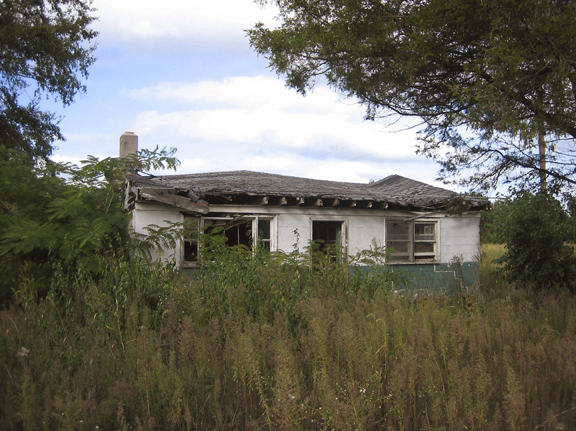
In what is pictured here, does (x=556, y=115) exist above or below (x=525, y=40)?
below

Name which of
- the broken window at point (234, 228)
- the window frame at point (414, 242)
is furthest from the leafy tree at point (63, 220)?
the window frame at point (414, 242)

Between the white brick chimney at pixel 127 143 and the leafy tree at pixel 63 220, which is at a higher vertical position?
the white brick chimney at pixel 127 143

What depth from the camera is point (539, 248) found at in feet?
34.7

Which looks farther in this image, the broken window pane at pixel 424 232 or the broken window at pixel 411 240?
the broken window pane at pixel 424 232

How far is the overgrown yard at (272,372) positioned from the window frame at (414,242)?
286 inches

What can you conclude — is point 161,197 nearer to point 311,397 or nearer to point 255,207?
point 255,207

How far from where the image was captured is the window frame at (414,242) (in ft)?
41.3

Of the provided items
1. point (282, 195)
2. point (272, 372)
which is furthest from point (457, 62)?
point (272, 372)

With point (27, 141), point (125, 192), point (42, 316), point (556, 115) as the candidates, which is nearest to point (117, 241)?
point (125, 192)

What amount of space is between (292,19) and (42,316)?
7346mm

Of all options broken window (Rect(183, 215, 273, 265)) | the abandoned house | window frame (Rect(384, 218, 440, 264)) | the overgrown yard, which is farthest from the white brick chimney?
the overgrown yard

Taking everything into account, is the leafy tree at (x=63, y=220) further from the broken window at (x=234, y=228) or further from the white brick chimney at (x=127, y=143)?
the white brick chimney at (x=127, y=143)

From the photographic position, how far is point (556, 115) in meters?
7.20

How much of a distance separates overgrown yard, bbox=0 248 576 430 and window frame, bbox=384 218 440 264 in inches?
286
